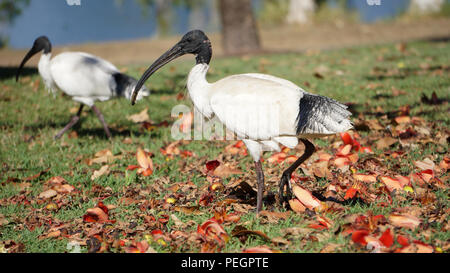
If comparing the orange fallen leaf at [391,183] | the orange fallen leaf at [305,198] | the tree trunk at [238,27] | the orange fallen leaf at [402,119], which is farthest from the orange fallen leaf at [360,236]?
the tree trunk at [238,27]

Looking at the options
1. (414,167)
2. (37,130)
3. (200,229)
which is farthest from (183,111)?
(200,229)

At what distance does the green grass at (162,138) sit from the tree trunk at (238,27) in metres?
1.94

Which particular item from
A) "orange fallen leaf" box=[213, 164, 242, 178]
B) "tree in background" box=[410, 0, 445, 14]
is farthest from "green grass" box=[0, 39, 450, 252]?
"tree in background" box=[410, 0, 445, 14]

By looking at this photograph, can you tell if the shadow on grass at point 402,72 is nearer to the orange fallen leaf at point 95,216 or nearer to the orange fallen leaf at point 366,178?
the orange fallen leaf at point 366,178

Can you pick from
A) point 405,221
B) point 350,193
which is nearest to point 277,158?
point 350,193

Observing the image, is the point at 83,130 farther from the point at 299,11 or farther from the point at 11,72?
the point at 299,11

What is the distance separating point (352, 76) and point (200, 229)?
618 cm

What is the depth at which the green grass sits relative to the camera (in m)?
3.27

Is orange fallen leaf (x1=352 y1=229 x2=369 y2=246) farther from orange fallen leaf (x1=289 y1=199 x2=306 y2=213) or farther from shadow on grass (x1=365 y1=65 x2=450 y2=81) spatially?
shadow on grass (x1=365 y1=65 x2=450 y2=81)

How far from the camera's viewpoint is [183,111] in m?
6.82

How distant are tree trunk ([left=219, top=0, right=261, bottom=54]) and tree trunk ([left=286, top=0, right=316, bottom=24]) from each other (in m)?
10.7

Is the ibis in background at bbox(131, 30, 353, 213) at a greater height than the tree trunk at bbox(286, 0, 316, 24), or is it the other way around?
the tree trunk at bbox(286, 0, 316, 24)
